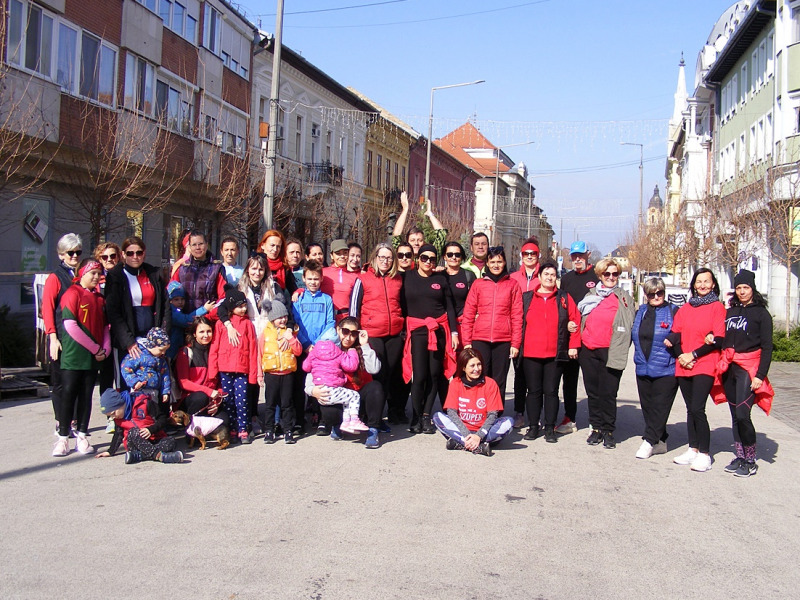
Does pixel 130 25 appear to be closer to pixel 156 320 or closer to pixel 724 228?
pixel 156 320

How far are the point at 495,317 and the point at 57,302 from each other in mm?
4199

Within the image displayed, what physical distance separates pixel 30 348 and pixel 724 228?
2214 cm

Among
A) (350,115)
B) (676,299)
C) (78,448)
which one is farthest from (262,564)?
(350,115)

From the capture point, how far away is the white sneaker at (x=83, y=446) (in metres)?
6.95

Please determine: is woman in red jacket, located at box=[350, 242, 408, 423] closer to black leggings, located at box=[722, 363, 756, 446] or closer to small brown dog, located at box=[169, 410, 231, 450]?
small brown dog, located at box=[169, 410, 231, 450]

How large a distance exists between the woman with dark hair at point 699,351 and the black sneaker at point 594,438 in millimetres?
933

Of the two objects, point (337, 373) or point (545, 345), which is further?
point (545, 345)

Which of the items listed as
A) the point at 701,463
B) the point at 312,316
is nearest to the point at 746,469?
the point at 701,463

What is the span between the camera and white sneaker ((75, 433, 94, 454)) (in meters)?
6.95

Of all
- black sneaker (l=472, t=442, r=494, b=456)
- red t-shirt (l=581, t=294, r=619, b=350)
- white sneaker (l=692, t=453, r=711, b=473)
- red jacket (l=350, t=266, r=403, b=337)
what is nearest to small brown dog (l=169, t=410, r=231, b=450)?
red jacket (l=350, t=266, r=403, b=337)

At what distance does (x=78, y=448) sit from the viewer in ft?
22.9

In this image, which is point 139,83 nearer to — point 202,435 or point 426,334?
point 426,334

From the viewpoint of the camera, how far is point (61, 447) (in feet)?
22.6

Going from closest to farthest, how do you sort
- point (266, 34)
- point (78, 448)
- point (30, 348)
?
point (78, 448) < point (30, 348) < point (266, 34)
